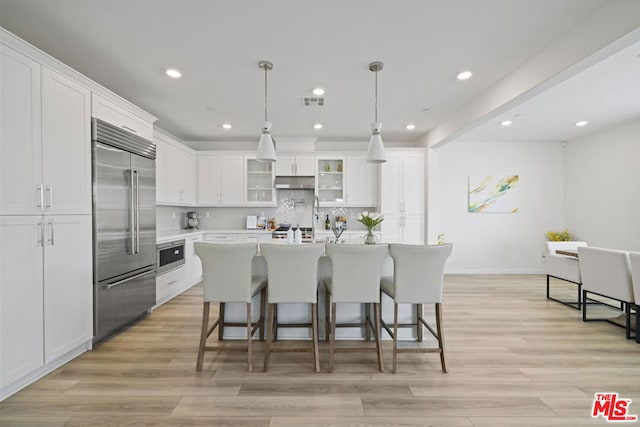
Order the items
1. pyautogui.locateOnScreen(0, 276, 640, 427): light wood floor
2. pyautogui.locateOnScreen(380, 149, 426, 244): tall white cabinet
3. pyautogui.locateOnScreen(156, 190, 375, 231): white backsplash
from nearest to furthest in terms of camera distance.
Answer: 1. pyautogui.locateOnScreen(0, 276, 640, 427): light wood floor
2. pyautogui.locateOnScreen(380, 149, 426, 244): tall white cabinet
3. pyautogui.locateOnScreen(156, 190, 375, 231): white backsplash

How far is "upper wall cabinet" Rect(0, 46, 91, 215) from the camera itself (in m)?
2.02

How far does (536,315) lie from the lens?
3730 mm

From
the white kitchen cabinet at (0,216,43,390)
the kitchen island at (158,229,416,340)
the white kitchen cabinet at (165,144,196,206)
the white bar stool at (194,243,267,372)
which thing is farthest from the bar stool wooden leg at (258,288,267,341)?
the white kitchen cabinet at (165,144,196,206)

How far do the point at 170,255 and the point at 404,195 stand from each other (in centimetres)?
394

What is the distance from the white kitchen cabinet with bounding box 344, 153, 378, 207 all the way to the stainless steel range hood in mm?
681

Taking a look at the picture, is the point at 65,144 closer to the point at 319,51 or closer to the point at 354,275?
the point at 319,51

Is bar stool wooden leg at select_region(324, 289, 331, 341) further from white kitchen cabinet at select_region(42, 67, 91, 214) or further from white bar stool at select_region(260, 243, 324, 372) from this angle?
white kitchen cabinet at select_region(42, 67, 91, 214)

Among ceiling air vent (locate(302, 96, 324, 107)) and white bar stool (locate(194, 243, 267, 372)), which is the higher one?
ceiling air vent (locate(302, 96, 324, 107))

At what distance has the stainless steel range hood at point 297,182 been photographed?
18.2ft

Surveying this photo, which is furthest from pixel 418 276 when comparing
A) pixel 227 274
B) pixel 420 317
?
pixel 227 274

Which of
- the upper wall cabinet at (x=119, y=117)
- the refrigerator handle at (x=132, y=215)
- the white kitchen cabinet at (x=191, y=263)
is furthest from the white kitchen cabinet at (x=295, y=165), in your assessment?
the refrigerator handle at (x=132, y=215)

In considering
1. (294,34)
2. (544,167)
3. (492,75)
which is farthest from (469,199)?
(294,34)

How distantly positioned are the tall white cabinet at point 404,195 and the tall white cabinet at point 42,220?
429cm

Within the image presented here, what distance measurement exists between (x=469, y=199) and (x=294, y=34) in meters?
5.11
